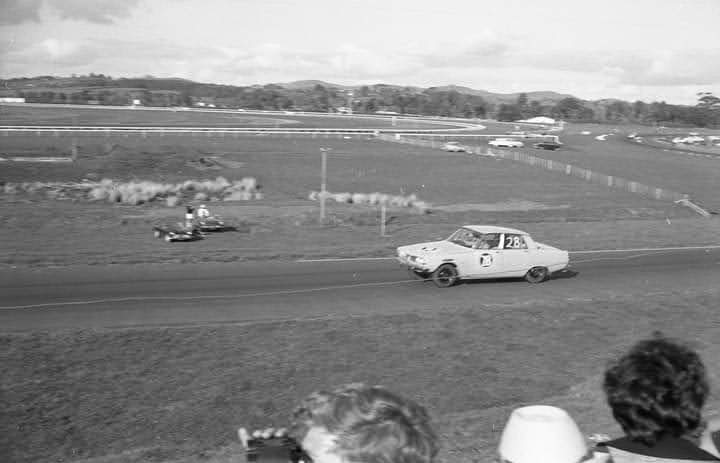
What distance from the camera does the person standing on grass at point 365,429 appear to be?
2.29m

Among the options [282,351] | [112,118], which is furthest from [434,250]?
[112,118]

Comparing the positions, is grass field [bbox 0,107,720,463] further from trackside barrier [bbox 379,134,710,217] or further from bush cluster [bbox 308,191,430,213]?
trackside barrier [bbox 379,134,710,217]

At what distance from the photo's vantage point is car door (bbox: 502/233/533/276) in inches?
701

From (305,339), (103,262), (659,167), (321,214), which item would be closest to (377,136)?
(659,167)

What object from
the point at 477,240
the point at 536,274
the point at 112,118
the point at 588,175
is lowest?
the point at 588,175

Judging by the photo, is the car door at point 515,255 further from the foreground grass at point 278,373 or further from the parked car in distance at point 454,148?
the parked car in distance at point 454,148

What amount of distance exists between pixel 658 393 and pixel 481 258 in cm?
1427

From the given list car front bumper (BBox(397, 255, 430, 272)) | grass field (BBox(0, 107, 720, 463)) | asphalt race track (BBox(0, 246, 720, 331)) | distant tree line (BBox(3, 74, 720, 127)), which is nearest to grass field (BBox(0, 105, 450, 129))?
distant tree line (BBox(3, 74, 720, 127))

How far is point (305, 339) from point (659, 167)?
53.4 m

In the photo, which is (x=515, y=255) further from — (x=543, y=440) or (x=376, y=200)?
(x=376, y=200)

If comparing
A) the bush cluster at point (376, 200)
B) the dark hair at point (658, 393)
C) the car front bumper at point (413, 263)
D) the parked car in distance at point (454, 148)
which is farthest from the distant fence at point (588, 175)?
the dark hair at point (658, 393)

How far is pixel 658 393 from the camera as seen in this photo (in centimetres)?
324

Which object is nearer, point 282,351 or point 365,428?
point 365,428

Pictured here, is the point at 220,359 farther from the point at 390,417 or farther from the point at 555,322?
the point at 390,417
